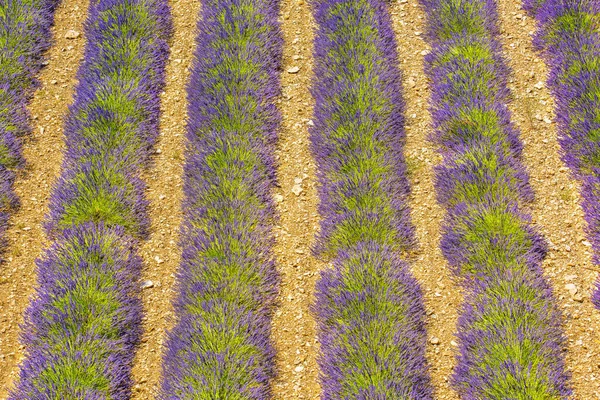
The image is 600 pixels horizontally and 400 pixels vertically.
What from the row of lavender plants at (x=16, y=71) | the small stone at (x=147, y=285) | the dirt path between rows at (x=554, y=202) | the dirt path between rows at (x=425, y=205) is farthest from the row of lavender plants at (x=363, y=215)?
the row of lavender plants at (x=16, y=71)

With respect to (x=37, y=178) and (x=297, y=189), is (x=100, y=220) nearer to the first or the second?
(x=37, y=178)

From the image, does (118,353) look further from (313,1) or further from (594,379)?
(313,1)

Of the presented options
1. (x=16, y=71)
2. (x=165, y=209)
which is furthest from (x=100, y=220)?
(x=16, y=71)

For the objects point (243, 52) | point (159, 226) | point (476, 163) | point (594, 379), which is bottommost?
point (594, 379)

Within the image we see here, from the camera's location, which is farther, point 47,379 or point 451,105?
point 451,105

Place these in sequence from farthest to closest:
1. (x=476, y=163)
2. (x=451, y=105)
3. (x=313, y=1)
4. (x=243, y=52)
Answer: (x=313, y=1) < (x=243, y=52) < (x=451, y=105) < (x=476, y=163)

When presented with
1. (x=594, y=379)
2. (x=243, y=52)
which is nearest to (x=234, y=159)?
(x=243, y=52)

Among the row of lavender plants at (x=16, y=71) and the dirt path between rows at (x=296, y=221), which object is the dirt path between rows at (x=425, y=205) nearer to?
the dirt path between rows at (x=296, y=221)
